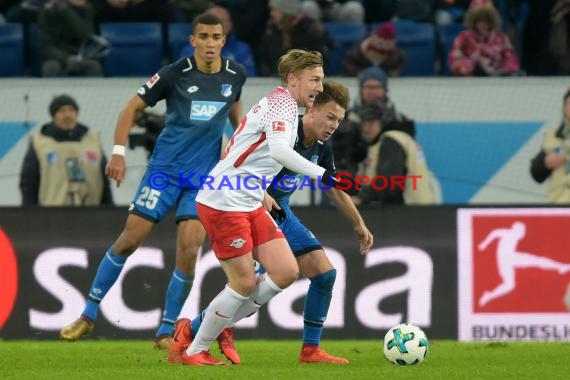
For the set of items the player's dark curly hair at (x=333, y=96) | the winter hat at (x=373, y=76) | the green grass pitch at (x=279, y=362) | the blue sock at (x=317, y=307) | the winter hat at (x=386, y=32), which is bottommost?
the green grass pitch at (x=279, y=362)

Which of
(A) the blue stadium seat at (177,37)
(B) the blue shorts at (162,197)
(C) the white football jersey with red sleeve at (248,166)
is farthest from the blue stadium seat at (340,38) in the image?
(C) the white football jersey with red sleeve at (248,166)

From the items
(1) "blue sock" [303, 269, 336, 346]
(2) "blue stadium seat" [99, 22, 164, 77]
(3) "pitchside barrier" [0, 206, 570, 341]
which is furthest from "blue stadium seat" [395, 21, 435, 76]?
(1) "blue sock" [303, 269, 336, 346]

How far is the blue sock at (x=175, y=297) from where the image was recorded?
1018 centimetres

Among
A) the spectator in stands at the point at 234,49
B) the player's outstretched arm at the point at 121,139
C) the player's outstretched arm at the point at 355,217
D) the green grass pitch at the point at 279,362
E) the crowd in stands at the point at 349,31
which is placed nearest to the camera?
the green grass pitch at the point at 279,362

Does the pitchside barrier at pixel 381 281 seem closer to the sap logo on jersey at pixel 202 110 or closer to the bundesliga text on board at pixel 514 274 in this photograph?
the bundesliga text on board at pixel 514 274

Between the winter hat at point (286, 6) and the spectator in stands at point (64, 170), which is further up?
the winter hat at point (286, 6)

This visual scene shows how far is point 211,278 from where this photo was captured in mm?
11805

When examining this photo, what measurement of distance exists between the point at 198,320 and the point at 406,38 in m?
7.24

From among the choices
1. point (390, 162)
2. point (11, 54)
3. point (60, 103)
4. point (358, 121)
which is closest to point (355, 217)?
point (390, 162)

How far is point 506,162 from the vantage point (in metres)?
13.3

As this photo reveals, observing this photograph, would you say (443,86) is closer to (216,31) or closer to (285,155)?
(216,31)

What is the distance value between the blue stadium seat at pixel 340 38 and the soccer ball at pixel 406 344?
6.66 meters

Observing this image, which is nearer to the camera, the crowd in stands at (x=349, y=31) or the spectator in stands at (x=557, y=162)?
the spectator in stands at (x=557, y=162)

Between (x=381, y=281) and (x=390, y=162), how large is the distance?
1.30 m
